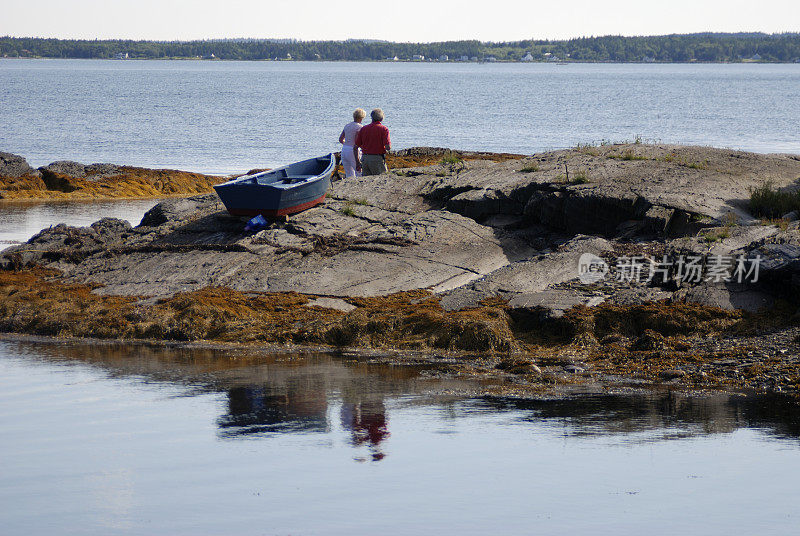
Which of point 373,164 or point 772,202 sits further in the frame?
point 373,164

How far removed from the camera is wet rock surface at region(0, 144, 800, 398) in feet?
39.1

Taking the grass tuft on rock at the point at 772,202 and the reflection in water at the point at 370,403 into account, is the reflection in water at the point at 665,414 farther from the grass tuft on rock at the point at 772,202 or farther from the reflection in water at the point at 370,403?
the grass tuft on rock at the point at 772,202

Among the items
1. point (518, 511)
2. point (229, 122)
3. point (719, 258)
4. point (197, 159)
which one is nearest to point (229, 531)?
point (518, 511)

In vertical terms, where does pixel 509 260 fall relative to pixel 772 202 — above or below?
below

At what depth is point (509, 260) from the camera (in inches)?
587

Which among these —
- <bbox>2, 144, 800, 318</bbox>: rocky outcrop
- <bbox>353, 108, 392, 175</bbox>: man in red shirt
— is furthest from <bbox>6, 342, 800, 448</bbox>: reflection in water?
<bbox>353, 108, 392, 175</bbox>: man in red shirt

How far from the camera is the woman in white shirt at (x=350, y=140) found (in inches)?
714

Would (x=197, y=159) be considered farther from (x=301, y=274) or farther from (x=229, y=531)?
(x=229, y=531)

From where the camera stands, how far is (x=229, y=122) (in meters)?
68.2

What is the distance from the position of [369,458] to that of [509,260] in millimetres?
7420

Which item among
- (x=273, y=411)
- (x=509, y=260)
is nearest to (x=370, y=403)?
(x=273, y=411)

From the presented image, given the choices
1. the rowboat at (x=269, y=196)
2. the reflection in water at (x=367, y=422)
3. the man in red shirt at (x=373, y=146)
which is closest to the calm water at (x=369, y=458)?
the reflection in water at (x=367, y=422)

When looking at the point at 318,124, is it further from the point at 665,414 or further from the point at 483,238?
the point at 665,414

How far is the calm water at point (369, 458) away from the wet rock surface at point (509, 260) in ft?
5.59
